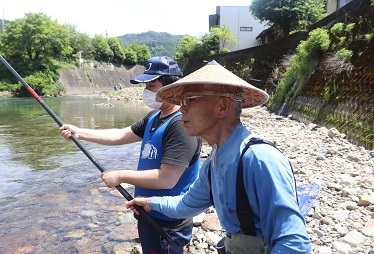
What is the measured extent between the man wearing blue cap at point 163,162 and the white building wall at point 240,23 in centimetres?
Answer: 4674

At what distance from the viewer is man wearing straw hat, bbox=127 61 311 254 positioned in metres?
1.26

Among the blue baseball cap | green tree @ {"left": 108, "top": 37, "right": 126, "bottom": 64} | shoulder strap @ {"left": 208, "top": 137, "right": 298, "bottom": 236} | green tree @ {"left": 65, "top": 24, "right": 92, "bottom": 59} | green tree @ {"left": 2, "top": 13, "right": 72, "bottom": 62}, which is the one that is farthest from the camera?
green tree @ {"left": 108, "top": 37, "right": 126, "bottom": 64}

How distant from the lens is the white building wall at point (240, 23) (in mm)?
47531

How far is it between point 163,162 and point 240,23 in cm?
4934

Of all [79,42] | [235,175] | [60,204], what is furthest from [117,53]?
[235,175]

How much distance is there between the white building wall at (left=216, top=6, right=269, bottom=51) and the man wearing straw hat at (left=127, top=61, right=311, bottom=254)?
1865 inches

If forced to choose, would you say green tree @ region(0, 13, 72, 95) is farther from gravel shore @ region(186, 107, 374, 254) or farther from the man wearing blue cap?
the man wearing blue cap

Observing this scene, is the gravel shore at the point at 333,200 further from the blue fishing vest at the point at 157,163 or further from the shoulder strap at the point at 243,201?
the shoulder strap at the point at 243,201

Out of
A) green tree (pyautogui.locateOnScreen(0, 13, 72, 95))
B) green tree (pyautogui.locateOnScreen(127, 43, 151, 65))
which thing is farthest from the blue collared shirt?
green tree (pyautogui.locateOnScreen(127, 43, 151, 65))

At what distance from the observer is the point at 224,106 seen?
158cm

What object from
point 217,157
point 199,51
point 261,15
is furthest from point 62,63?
point 217,157

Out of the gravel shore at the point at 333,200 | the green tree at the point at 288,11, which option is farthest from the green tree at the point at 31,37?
the gravel shore at the point at 333,200

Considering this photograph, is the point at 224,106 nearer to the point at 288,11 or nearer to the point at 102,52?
the point at 288,11

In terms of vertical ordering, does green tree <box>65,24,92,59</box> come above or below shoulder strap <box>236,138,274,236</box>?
above
